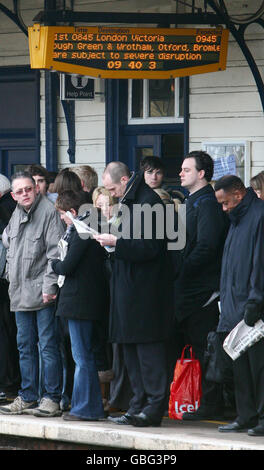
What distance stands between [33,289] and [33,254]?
0.92 feet

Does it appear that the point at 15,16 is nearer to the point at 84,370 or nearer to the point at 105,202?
the point at 105,202

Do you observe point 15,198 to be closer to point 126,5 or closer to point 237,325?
point 237,325

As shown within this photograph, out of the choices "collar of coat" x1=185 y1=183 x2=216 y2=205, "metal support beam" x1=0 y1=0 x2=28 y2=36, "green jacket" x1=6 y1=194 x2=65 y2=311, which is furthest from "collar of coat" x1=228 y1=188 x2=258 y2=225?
"metal support beam" x1=0 y1=0 x2=28 y2=36

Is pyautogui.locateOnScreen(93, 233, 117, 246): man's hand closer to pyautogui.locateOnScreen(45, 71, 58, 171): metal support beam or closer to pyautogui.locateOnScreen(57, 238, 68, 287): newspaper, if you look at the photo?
pyautogui.locateOnScreen(57, 238, 68, 287): newspaper

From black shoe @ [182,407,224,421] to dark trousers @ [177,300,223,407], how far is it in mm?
47

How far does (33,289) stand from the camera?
8.93 metres

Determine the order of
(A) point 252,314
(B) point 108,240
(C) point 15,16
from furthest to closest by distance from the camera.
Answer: (C) point 15,16 < (B) point 108,240 < (A) point 252,314

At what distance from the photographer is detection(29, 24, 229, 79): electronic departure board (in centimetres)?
1139

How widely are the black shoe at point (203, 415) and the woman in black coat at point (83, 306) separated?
0.67 metres

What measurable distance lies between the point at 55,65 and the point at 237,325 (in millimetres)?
4443

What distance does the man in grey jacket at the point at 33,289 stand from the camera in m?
8.93

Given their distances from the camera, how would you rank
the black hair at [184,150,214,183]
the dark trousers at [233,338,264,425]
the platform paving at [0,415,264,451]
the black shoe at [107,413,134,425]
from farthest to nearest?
1. the black hair at [184,150,214,183]
2. the black shoe at [107,413,134,425]
3. the dark trousers at [233,338,264,425]
4. the platform paving at [0,415,264,451]

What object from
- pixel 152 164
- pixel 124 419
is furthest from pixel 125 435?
pixel 152 164
